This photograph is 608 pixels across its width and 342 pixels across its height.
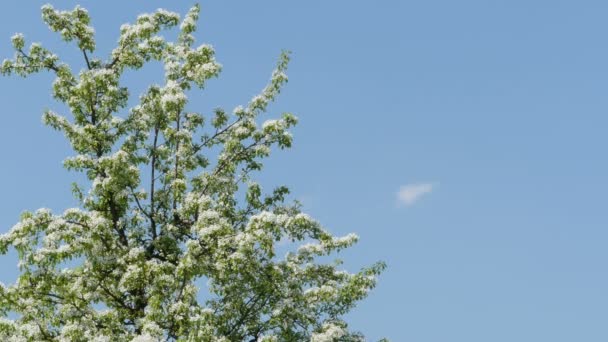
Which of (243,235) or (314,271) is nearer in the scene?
(243,235)

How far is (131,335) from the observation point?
24.0 m

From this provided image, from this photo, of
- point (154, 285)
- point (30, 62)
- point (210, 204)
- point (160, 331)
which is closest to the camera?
point (160, 331)

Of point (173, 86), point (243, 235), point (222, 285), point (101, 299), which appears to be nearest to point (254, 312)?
point (222, 285)

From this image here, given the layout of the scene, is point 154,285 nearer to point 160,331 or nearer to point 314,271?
point 160,331

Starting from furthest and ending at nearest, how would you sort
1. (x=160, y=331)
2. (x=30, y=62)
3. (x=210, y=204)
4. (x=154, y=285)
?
(x=30, y=62)
(x=210, y=204)
(x=154, y=285)
(x=160, y=331)

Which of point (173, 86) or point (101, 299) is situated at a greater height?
point (173, 86)

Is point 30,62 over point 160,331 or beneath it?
over

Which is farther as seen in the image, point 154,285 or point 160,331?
point 154,285

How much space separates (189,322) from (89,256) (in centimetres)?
439

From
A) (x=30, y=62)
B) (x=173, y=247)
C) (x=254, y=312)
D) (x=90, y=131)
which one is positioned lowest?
(x=254, y=312)

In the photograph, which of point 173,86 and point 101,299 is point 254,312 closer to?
point 101,299

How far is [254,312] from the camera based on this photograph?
2566 centimetres

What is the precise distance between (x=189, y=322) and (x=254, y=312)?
281 centimetres

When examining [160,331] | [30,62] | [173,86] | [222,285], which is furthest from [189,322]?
[30,62]
